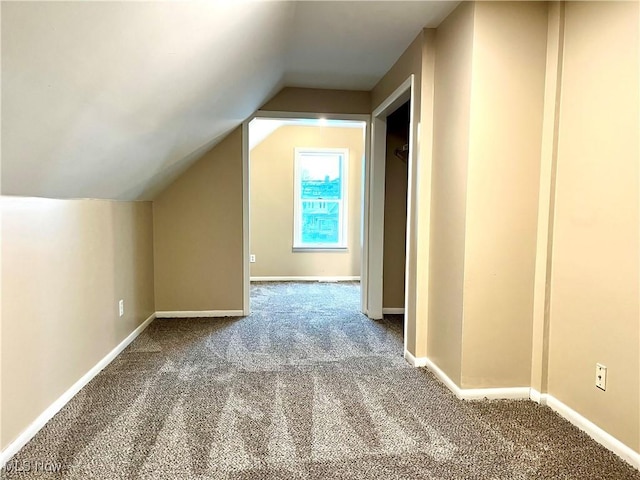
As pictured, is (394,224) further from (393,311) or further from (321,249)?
(321,249)

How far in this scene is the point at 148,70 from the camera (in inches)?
64.0

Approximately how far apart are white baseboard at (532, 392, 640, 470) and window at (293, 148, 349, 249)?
4102 mm

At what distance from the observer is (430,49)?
245 cm

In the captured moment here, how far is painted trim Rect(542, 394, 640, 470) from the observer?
159cm

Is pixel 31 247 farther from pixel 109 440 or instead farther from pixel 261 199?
pixel 261 199

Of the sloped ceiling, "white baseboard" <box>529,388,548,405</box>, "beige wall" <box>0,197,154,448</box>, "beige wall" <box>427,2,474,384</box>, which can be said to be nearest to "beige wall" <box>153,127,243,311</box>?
the sloped ceiling

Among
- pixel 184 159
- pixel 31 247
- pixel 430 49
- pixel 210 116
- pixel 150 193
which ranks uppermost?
pixel 430 49

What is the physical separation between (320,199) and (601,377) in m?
4.57

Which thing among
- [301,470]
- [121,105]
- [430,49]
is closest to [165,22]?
[121,105]

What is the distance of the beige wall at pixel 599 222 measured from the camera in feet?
5.21

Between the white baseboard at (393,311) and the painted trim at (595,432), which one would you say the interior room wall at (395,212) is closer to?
the white baseboard at (393,311)

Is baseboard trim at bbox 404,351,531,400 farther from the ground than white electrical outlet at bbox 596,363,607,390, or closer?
closer

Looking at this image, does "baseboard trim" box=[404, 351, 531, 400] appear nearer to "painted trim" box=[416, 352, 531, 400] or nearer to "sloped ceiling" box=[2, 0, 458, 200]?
"painted trim" box=[416, 352, 531, 400]

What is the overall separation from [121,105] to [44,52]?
557mm
